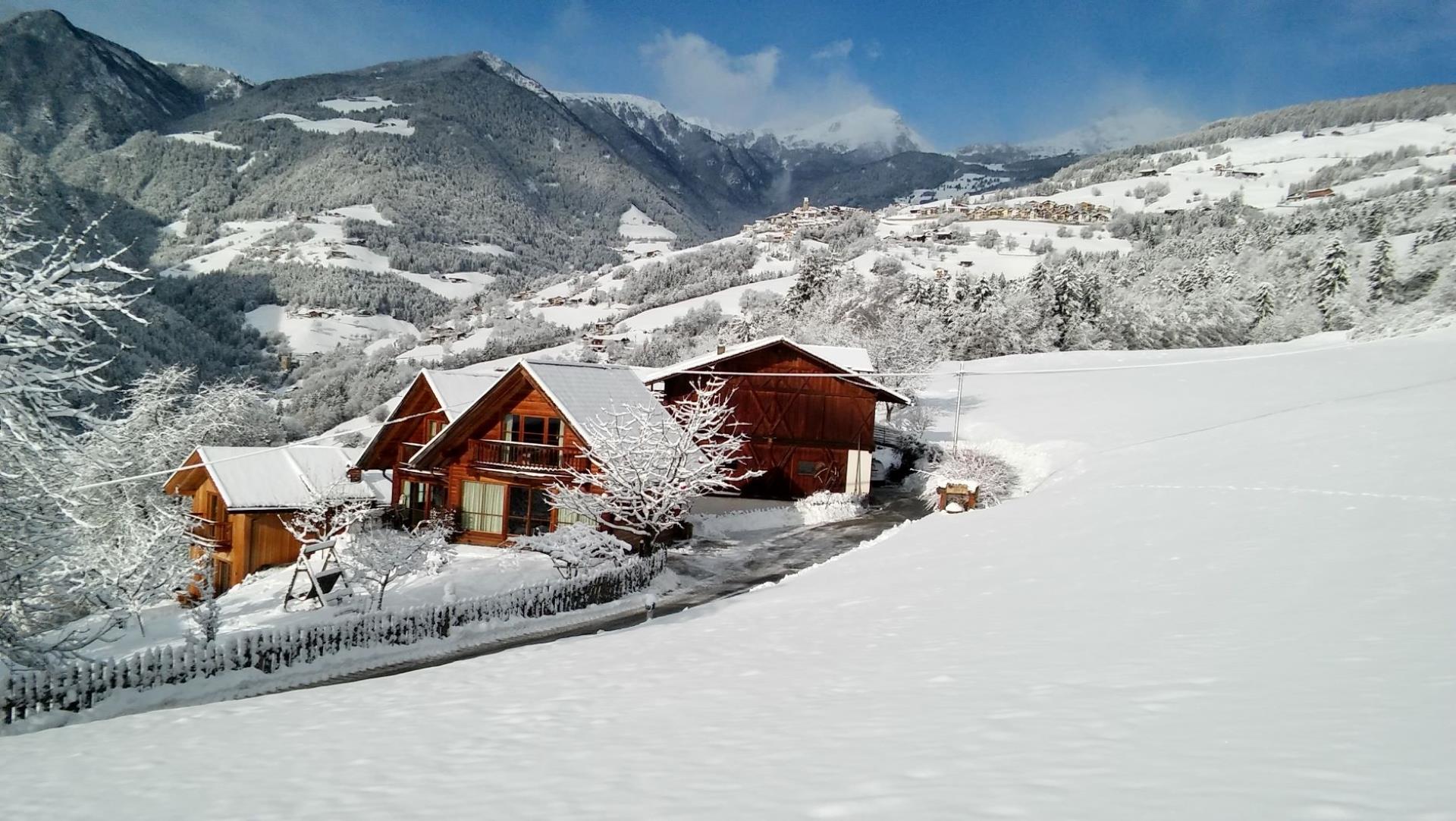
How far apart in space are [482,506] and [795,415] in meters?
16.4

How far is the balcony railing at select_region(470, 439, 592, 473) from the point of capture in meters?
28.6

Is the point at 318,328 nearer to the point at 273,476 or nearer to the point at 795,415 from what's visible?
the point at 273,476

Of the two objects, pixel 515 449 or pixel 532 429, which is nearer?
pixel 515 449

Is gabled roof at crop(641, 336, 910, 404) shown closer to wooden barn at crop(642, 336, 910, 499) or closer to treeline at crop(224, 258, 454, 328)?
wooden barn at crop(642, 336, 910, 499)

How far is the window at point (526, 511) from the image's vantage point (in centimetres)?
2939

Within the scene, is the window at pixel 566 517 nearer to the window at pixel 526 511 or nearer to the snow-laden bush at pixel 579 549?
the window at pixel 526 511

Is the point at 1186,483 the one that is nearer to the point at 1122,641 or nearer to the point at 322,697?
the point at 1122,641

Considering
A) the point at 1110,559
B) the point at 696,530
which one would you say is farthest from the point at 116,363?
the point at 1110,559

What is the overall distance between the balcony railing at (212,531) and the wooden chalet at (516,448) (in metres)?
8.11

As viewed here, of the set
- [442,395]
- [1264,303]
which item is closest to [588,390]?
[442,395]

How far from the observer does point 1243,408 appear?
112 feet

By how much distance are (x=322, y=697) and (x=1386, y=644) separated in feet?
39.0

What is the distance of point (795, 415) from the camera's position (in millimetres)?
38312

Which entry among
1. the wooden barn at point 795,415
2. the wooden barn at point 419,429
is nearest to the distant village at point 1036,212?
the wooden barn at point 795,415
